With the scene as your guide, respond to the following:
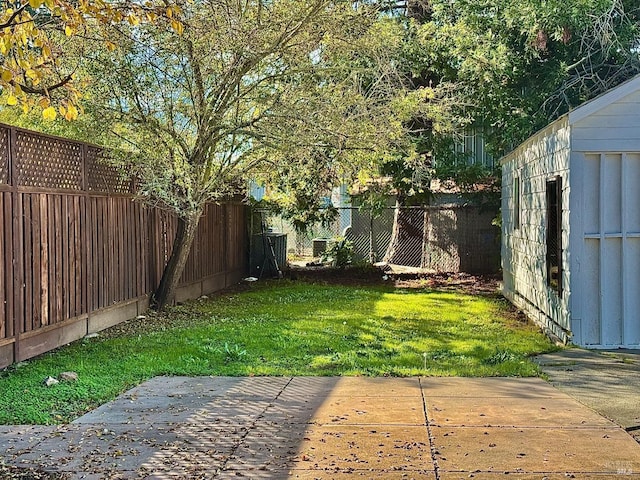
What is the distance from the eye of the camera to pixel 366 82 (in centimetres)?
1305

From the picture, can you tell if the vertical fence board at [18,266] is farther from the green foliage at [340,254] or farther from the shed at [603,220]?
the green foliage at [340,254]

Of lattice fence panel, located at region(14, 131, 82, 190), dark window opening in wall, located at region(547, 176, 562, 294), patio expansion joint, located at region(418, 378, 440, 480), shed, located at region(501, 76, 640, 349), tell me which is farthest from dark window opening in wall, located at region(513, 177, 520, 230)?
lattice fence panel, located at region(14, 131, 82, 190)

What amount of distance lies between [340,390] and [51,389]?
8.30 ft

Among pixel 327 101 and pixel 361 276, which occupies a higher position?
pixel 327 101

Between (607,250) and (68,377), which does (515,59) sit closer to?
(607,250)

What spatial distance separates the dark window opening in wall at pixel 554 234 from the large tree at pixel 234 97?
262cm

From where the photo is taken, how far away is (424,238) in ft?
64.8

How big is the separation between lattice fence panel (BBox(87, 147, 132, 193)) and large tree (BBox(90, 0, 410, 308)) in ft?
1.11

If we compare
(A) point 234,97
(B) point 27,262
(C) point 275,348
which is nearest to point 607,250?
(C) point 275,348

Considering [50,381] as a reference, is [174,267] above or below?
above

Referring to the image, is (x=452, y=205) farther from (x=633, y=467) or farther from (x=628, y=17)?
(x=633, y=467)

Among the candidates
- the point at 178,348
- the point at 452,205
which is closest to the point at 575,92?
the point at 452,205

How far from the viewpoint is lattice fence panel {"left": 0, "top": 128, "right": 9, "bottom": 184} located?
7.16 meters

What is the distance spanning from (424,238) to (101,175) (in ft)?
38.4
